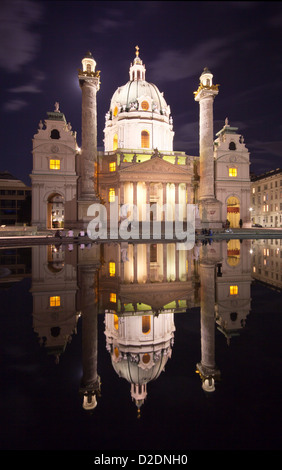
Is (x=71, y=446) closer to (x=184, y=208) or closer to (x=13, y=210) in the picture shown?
(x=184, y=208)

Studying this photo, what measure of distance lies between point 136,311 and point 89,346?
221 cm

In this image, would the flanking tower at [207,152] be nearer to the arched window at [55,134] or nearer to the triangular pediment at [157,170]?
the triangular pediment at [157,170]

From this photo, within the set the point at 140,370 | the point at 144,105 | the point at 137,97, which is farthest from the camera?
the point at 137,97

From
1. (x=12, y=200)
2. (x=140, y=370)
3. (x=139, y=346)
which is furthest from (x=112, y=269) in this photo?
(x=12, y=200)

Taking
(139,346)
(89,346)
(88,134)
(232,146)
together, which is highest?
(232,146)

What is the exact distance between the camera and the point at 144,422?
297cm

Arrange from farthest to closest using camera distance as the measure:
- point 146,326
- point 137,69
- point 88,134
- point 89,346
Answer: point 137,69
point 88,134
point 146,326
point 89,346

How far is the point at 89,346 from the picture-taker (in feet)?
16.9

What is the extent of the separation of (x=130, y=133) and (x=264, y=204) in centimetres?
4655

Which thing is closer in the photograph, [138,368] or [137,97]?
[138,368]

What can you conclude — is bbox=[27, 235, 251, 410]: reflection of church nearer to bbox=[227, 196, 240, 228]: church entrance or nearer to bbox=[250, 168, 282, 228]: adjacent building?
bbox=[227, 196, 240, 228]: church entrance

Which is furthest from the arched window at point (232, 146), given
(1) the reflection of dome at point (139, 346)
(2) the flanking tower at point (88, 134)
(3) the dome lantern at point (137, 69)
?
(1) the reflection of dome at point (139, 346)

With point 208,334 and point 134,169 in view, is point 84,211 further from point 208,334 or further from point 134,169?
point 208,334

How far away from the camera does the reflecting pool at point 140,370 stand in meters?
2.79
